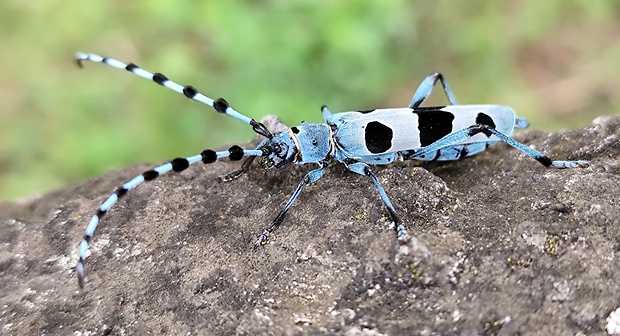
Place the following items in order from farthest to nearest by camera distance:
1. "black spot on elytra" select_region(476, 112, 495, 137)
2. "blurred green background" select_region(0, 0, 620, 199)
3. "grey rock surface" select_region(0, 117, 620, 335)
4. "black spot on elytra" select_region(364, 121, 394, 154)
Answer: "blurred green background" select_region(0, 0, 620, 199) → "black spot on elytra" select_region(476, 112, 495, 137) → "black spot on elytra" select_region(364, 121, 394, 154) → "grey rock surface" select_region(0, 117, 620, 335)

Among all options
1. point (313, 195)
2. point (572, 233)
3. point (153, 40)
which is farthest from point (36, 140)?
point (572, 233)

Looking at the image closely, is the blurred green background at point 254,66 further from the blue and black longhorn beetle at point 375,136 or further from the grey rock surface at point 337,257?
the grey rock surface at point 337,257

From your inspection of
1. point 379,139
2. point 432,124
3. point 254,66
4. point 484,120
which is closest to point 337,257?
point 379,139

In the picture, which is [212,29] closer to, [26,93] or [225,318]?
[26,93]

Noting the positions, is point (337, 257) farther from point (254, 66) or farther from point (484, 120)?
point (254, 66)

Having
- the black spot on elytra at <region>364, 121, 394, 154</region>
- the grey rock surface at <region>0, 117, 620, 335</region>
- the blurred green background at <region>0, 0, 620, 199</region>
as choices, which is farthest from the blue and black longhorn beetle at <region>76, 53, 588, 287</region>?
the blurred green background at <region>0, 0, 620, 199</region>

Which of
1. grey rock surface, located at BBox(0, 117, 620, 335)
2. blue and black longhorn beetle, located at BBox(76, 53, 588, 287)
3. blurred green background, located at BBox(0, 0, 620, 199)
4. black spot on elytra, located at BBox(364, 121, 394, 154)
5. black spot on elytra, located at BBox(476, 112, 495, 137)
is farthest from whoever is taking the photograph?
blurred green background, located at BBox(0, 0, 620, 199)

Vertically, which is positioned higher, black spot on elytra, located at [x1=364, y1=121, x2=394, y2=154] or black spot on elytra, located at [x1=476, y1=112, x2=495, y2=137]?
black spot on elytra, located at [x1=476, y1=112, x2=495, y2=137]

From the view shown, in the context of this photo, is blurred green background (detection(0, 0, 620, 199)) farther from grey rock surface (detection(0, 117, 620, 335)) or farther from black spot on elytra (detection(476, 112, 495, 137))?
grey rock surface (detection(0, 117, 620, 335))
